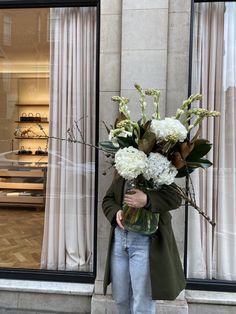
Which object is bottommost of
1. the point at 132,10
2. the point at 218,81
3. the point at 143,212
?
the point at 143,212

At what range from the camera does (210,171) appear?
349 centimetres

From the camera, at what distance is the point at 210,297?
3.30 m

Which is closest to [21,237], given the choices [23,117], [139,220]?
[23,117]

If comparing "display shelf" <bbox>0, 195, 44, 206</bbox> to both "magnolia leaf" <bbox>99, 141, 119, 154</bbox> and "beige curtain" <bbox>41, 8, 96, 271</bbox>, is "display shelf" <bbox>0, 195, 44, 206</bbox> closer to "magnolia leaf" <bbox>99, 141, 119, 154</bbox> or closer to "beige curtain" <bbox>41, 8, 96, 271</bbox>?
"beige curtain" <bbox>41, 8, 96, 271</bbox>

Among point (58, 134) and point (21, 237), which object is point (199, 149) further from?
point (21, 237)

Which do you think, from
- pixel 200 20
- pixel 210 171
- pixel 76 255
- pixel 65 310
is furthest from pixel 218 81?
pixel 65 310

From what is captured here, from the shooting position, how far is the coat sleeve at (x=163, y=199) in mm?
2209

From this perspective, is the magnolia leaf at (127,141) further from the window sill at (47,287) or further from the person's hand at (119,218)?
the window sill at (47,287)

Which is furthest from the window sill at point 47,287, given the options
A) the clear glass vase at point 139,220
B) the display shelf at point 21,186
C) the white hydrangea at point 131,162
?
the white hydrangea at point 131,162

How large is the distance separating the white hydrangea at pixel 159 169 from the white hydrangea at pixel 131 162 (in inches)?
1.5

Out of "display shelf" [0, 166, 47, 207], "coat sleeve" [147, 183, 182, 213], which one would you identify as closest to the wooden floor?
"display shelf" [0, 166, 47, 207]

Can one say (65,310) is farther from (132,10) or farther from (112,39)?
(132,10)

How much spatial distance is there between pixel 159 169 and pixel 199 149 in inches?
11.7

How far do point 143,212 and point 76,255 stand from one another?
1.63 metres
